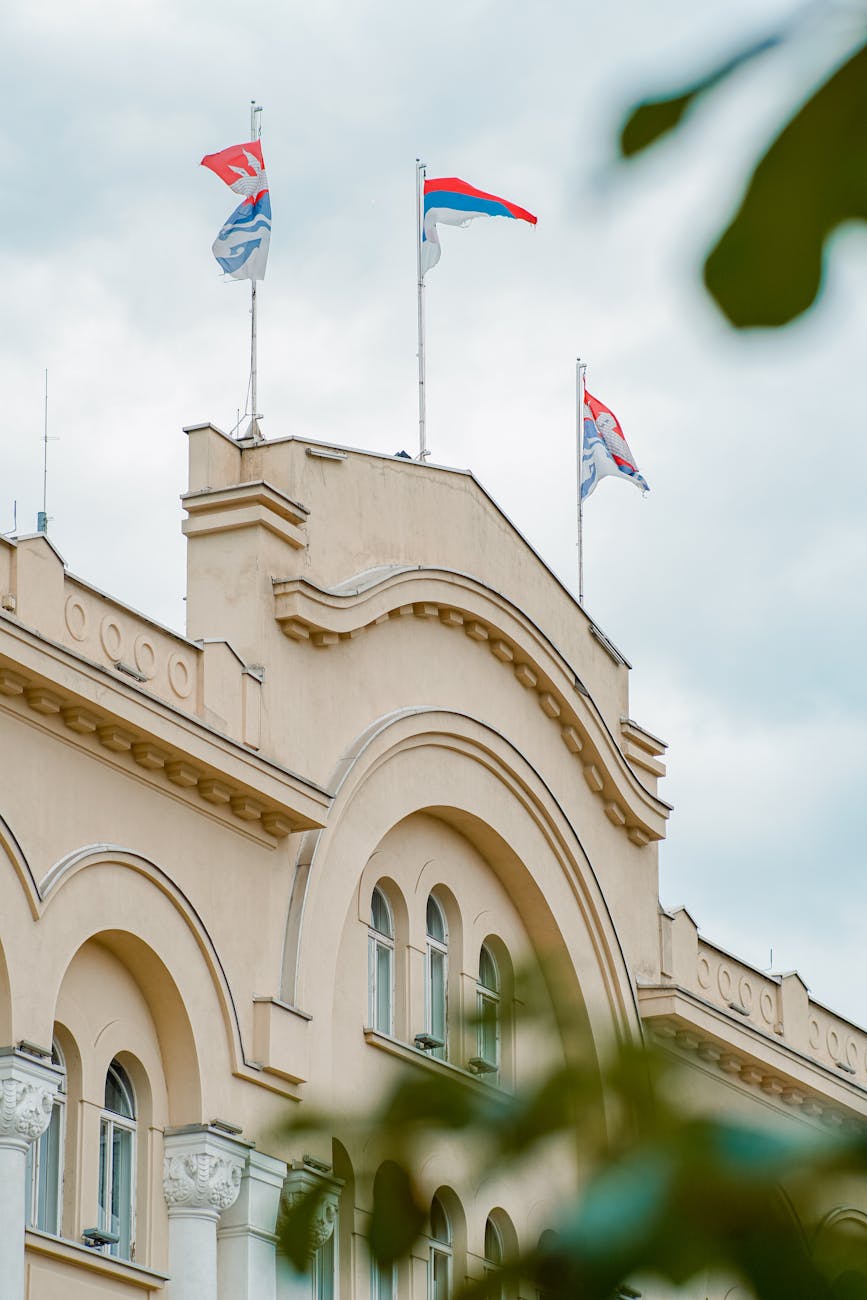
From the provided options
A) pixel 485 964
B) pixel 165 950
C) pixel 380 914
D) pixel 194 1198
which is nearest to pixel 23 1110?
pixel 165 950

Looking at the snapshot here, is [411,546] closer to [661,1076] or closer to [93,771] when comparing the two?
[93,771]

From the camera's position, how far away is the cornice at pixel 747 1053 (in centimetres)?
1997

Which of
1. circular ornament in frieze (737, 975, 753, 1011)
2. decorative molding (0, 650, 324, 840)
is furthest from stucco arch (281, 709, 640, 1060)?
circular ornament in frieze (737, 975, 753, 1011)

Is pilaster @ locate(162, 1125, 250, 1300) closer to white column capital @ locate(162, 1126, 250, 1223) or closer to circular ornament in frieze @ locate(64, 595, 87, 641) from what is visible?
white column capital @ locate(162, 1126, 250, 1223)

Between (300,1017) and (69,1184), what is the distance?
2271mm

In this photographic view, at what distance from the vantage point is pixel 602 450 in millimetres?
22906

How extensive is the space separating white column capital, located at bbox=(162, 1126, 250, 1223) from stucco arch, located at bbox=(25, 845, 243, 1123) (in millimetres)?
156

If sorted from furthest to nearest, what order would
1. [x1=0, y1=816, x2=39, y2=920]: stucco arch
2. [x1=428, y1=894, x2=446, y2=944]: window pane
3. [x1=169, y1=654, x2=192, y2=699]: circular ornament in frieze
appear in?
[x1=428, y1=894, x2=446, y2=944]: window pane, [x1=169, y1=654, x2=192, y2=699]: circular ornament in frieze, [x1=0, y1=816, x2=39, y2=920]: stucco arch

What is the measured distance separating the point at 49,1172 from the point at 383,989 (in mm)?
4160

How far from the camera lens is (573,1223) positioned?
1133 mm

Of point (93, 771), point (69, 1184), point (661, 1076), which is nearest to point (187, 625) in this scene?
point (93, 771)

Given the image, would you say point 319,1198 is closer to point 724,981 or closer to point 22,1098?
point 22,1098

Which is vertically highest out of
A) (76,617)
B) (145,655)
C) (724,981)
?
(724,981)

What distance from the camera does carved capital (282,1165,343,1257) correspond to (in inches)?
53.1
